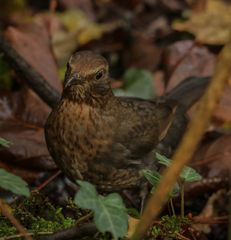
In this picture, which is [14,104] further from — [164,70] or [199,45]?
[199,45]

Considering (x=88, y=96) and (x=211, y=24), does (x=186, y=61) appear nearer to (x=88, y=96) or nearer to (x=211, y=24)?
(x=211, y=24)

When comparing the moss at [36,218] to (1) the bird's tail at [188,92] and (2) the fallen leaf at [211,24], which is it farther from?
(2) the fallen leaf at [211,24]

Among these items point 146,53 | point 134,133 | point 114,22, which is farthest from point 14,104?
point 114,22

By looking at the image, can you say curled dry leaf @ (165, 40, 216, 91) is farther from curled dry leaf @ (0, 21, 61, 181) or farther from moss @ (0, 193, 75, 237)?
moss @ (0, 193, 75, 237)

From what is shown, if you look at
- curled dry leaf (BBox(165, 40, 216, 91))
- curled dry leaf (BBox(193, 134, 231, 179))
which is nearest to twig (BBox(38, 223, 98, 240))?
curled dry leaf (BBox(193, 134, 231, 179))

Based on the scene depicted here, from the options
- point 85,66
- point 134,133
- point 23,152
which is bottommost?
point 23,152

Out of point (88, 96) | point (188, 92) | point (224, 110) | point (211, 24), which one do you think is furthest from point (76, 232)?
point (211, 24)
